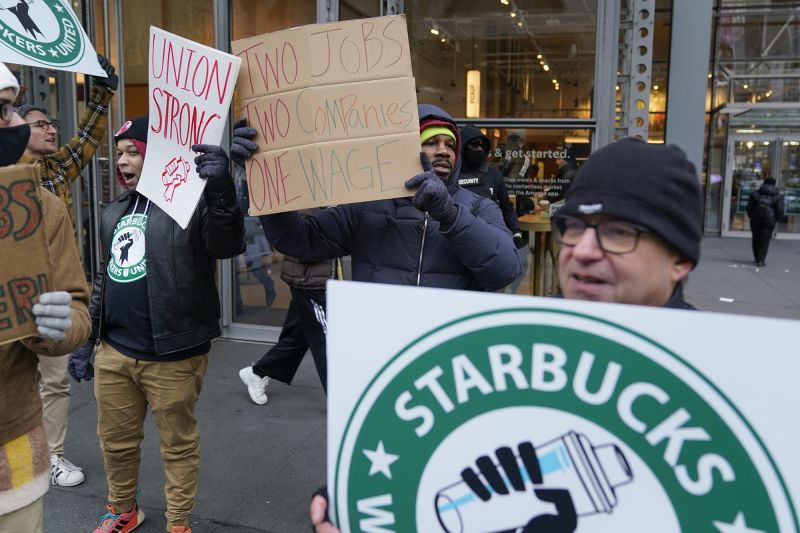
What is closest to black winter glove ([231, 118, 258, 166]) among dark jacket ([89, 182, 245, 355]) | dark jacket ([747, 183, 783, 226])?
dark jacket ([89, 182, 245, 355])

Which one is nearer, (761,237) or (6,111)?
(6,111)

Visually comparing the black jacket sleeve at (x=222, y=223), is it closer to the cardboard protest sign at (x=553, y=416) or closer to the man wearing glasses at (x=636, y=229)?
the cardboard protest sign at (x=553, y=416)

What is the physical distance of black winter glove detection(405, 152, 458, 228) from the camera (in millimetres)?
2303

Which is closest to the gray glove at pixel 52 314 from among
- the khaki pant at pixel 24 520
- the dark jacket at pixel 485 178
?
the khaki pant at pixel 24 520

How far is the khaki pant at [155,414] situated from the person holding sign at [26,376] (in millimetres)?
917

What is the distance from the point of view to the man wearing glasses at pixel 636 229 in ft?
4.03

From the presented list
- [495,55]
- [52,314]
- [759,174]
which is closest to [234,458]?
[52,314]

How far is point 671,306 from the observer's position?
4.19 feet

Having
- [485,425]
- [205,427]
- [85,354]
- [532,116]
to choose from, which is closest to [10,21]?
[85,354]

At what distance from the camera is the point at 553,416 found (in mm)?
1093

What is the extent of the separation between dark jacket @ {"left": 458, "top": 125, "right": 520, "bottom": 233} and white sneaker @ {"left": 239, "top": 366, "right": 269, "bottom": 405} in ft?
6.88

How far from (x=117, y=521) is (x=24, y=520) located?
52.9 inches

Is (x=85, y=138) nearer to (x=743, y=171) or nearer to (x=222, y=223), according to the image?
(x=222, y=223)

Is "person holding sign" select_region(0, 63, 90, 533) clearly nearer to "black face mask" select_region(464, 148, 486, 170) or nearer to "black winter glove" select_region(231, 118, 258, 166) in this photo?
"black winter glove" select_region(231, 118, 258, 166)
